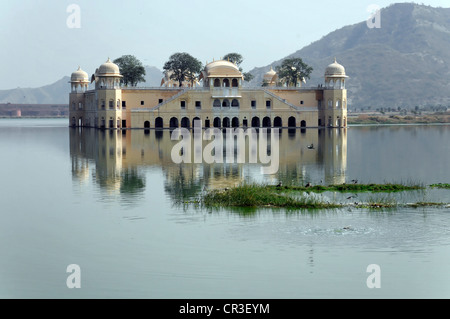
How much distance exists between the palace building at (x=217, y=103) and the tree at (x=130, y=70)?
9.97 metres

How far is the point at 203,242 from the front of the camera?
841 inches

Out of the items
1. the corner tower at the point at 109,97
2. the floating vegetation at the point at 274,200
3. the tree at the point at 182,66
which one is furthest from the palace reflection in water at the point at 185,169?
the tree at the point at 182,66

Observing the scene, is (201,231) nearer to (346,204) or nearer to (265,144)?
(346,204)

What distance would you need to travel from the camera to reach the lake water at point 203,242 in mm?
17141

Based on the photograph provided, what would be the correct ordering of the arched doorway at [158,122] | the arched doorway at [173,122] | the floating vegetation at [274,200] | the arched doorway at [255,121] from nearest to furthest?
the floating vegetation at [274,200] < the arched doorway at [158,122] < the arched doorway at [173,122] < the arched doorway at [255,121]

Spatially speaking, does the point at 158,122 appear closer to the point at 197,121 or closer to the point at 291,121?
the point at 197,121

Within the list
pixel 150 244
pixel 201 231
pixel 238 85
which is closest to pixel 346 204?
pixel 201 231

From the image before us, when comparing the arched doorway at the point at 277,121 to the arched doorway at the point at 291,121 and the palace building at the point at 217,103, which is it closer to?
the palace building at the point at 217,103

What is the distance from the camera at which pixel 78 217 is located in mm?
25938

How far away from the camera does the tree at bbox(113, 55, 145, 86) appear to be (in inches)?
4434

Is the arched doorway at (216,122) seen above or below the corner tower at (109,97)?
below

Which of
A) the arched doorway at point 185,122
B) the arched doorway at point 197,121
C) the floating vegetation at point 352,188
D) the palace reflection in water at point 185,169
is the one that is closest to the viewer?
the floating vegetation at point 352,188

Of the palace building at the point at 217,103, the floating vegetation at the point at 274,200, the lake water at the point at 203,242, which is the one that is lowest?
the lake water at the point at 203,242

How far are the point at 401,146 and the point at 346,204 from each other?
3623 cm
